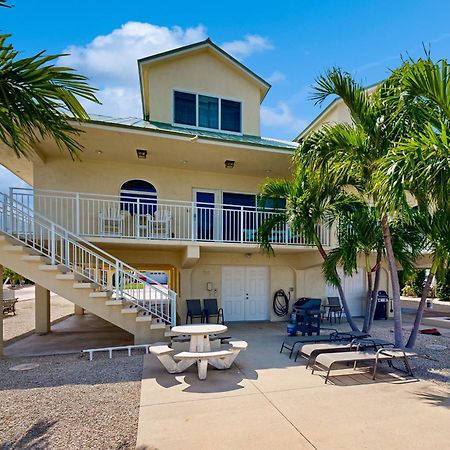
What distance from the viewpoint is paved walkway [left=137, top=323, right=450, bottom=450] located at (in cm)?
383

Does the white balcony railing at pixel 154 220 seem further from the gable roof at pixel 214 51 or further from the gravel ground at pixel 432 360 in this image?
the gable roof at pixel 214 51

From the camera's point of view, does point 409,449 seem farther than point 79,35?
No

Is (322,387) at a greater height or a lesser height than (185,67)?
lesser

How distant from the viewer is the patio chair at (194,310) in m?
11.2

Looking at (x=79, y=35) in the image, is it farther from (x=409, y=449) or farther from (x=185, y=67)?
(x=409, y=449)

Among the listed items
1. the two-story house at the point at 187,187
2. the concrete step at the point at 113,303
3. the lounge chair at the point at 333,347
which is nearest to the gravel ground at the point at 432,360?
the lounge chair at the point at 333,347

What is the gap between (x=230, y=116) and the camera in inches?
508

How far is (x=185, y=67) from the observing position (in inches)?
489

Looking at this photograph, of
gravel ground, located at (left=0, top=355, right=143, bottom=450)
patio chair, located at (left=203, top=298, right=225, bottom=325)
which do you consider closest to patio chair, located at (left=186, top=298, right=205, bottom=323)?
patio chair, located at (left=203, top=298, right=225, bottom=325)

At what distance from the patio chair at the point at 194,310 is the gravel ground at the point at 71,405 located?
13.1ft

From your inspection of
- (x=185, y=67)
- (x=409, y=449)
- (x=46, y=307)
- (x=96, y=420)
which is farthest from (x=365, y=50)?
(x=46, y=307)

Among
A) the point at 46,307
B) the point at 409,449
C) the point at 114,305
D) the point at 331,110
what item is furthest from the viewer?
the point at 331,110

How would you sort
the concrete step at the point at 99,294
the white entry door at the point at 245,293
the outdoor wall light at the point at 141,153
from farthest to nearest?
the white entry door at the point at 245,293 → the outdoor wall light at the point at 141,153 → the concrete step at the point at 99,294

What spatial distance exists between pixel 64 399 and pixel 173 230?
6985mm
